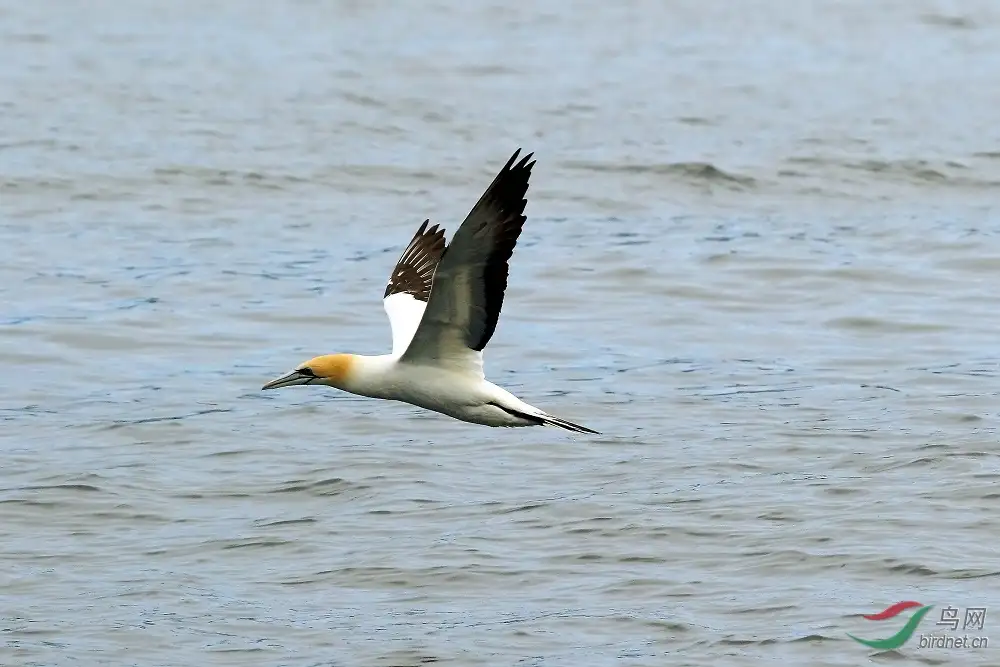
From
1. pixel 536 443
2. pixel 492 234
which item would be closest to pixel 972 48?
pixel 536 443

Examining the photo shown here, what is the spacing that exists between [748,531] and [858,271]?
7.57m

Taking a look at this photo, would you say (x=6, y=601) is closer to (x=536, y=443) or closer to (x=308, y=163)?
(x=536, y=443)

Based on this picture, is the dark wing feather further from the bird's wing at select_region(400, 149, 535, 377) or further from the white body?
the bird's wing at select_region(400, 149, 535, 377)

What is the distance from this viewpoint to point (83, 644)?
30.5ft

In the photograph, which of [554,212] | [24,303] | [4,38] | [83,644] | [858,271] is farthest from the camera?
[4,38]

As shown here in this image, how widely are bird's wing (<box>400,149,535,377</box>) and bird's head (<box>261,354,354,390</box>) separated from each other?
323mm

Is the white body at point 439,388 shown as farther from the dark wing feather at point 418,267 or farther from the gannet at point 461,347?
the dark wing feather at point 418,267

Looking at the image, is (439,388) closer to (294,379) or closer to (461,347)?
(461,347)

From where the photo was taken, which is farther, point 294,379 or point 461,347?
point 294,379
